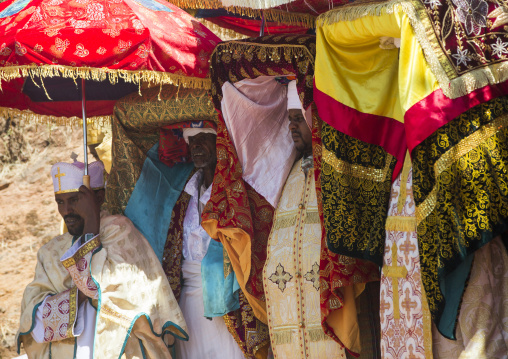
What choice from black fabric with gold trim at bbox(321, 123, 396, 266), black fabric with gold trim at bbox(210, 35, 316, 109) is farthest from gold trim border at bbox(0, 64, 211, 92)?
black fabric with gold trim at bbox(321, 123, 396, 266)

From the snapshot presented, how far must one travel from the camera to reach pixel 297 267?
4.68m

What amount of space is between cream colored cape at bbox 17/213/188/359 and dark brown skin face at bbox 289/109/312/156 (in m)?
1.63

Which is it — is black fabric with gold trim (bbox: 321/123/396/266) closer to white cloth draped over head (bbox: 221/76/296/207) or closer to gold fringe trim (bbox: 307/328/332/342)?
gold fringe trim (bbox: 307/328/332/342)

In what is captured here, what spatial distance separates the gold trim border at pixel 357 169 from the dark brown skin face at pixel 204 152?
191cm

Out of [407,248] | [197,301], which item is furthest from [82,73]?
[407,248]

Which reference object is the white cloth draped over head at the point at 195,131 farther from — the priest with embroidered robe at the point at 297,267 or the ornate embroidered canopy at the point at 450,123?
the ornate embroidered canopy at the point at 450,123

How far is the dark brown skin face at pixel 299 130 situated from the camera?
16.0 ft

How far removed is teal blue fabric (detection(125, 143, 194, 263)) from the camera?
5.82 meters

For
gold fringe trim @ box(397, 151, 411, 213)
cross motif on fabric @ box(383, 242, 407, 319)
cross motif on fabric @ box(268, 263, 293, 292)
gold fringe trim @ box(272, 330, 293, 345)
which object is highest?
gold fringe trim @ box(397, 151, 411, 213)

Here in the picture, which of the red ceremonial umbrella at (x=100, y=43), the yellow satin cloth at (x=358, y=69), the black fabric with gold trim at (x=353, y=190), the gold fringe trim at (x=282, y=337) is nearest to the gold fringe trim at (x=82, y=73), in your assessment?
the red ceremonial umbrella at (x=100, y=43)

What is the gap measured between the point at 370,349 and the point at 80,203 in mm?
2657

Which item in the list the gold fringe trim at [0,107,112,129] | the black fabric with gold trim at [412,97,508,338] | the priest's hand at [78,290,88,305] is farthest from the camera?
the gold fringe trim at [0,107,112,129]

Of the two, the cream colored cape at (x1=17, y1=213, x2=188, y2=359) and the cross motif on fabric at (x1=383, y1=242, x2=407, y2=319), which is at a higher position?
the cross motif on fabric at (x1=383, y1=242, x2=407, y2=319)

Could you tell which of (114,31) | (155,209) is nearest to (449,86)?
(114,31)
